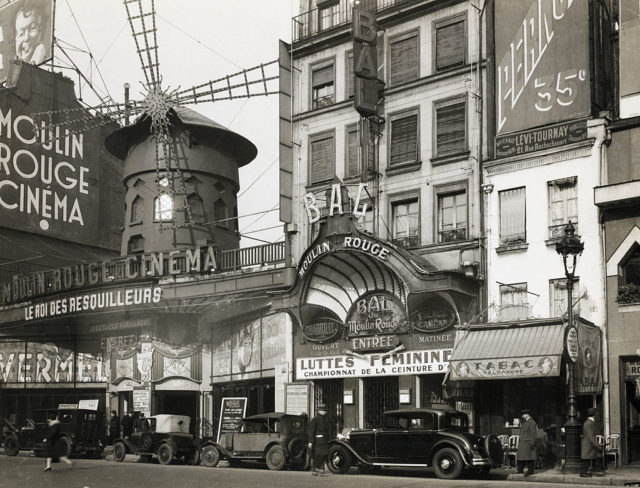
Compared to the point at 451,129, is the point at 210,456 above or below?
below

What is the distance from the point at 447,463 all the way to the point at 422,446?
0.91 metres

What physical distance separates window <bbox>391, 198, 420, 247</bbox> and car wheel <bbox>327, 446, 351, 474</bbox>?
9263 mm

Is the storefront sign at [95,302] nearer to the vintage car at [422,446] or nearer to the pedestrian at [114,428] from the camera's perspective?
the pedestrian at [114,428]

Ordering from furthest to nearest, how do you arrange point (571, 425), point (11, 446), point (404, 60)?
1. point (11, 446)
2. point (404, 60)
3. point (571, 425)

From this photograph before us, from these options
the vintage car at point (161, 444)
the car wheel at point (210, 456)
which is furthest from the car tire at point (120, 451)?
the car wheel at point (210, 456)

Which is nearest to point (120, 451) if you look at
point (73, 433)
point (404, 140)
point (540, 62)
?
point (73, 433)

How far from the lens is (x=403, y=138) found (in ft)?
105

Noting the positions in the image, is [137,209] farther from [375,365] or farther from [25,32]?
[375,365]

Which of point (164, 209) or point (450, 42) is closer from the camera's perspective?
point (450, 42)

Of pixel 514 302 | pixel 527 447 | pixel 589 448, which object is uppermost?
pixel 514 302

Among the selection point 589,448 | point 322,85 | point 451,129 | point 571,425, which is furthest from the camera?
point 322,85

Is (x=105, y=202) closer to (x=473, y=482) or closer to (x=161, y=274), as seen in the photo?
(x=161, y=274)

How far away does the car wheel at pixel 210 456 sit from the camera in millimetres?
27609

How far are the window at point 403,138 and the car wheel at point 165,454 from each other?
12001 millimetres
